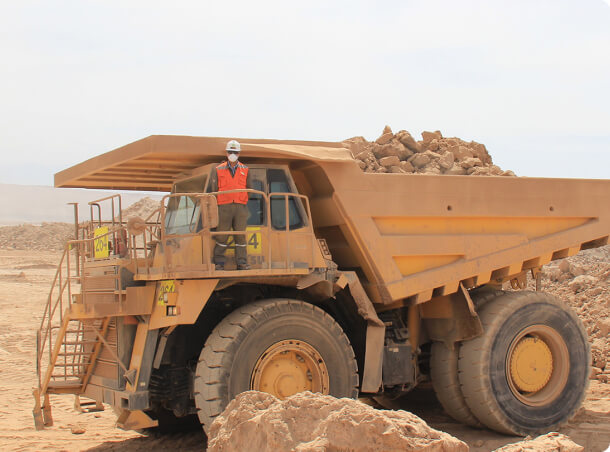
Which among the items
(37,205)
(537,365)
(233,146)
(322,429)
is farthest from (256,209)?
(37,205)

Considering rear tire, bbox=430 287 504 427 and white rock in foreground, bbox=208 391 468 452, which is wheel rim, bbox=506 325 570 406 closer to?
rear tire, bbox=430 287 504 427

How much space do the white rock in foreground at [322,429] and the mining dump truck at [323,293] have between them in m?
1.50

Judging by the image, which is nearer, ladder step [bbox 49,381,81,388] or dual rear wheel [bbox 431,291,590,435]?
ladder step [bbox 49,381,81,388]

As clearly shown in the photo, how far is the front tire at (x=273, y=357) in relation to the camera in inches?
254

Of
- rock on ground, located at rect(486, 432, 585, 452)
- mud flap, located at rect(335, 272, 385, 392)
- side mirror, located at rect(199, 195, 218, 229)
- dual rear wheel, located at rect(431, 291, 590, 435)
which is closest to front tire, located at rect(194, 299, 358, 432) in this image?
mud flap, located at rect(335, 272, 385, 392)

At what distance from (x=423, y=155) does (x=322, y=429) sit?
30.3 feet

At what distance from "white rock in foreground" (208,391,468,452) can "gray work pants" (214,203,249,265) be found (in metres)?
1.89

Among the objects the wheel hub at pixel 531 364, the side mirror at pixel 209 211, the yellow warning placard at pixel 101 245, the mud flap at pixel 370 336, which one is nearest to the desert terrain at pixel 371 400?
the mud flap at pixel 370 336

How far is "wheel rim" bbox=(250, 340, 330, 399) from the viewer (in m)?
6.70

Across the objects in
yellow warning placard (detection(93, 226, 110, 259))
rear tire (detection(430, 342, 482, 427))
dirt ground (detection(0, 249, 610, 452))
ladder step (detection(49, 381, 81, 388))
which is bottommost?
dirt ground (detection(0, 249, 610, 452))

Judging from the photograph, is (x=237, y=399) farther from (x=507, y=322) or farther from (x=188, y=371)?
(x=507, y=322)

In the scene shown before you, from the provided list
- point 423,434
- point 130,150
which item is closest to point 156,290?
point 130,150

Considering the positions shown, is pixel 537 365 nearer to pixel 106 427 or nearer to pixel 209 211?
pixel 209 211

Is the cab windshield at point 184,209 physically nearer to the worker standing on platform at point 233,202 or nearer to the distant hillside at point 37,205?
the worker standing on platform at point 233,202
